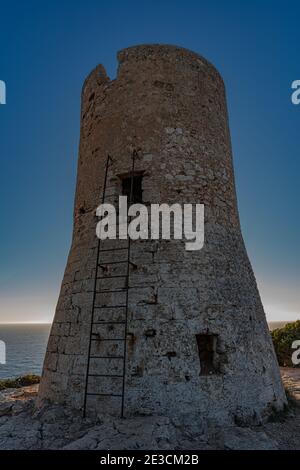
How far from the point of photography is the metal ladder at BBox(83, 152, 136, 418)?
17.3 feet

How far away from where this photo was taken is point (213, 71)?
8203 millimetres

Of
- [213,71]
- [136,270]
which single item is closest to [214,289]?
[136,270]

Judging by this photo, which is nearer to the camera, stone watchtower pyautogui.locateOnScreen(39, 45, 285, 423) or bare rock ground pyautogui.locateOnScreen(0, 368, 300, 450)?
bare rock ground pyautogui.locateOnScreen(0, 368, 300, 450)

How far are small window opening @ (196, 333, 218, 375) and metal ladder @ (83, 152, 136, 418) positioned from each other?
1380 mm

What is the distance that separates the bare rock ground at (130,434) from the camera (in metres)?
4.17

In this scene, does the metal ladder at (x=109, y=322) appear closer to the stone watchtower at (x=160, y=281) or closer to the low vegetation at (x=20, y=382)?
the stone watchtower at (x=160, y=281)

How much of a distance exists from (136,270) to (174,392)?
214 cm

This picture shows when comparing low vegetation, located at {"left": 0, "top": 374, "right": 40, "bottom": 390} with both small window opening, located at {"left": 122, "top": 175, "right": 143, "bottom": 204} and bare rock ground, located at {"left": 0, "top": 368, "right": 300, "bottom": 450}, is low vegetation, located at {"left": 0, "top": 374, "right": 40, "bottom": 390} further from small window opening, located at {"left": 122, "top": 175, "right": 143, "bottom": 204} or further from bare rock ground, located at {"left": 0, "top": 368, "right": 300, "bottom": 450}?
small window opening, located at {"left": 122, "top": 175, "right": 143, "bottom": 204}

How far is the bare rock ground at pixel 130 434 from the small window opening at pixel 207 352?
91cm

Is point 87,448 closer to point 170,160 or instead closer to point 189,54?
point 170,160

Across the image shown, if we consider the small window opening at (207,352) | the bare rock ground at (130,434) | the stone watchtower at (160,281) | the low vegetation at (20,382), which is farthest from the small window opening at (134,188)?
the low vegetation at (20,382)

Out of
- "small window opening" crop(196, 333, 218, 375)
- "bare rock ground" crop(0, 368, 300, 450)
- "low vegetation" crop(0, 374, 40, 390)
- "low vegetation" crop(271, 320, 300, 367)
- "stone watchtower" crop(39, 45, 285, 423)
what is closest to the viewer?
"bare rock ground" crop(0, 368, 300, 450)

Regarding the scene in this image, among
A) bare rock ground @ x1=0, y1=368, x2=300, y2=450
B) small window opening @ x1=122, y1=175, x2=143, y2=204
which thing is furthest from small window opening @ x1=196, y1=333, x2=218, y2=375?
small window opening @ x1=122, y1=175, x2=143, y2=204

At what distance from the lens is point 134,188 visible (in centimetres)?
687
